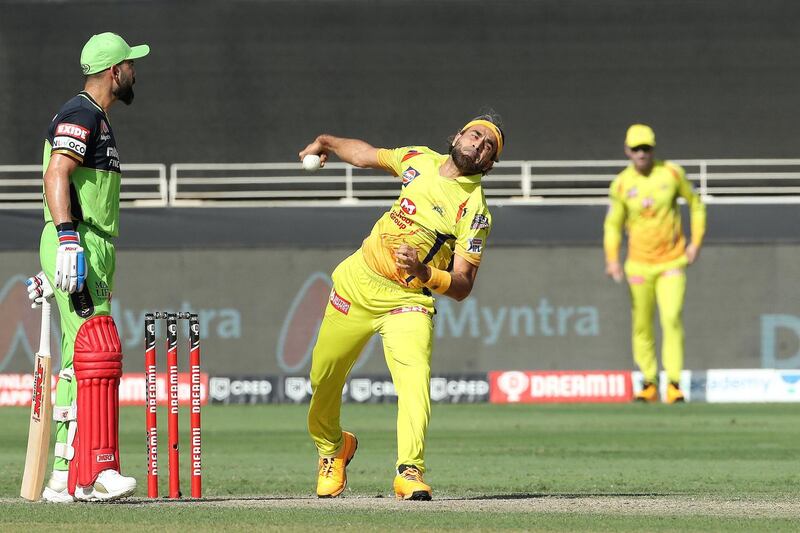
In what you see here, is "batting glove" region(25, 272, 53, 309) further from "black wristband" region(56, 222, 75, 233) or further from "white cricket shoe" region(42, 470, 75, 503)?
"white cricket shoe" region(42, 470, 75, 503)

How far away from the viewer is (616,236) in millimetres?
13797

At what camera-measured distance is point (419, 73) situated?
67.8 ft

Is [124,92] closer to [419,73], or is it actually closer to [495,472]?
[495,472]

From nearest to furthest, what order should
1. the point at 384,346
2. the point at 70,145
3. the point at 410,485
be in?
the point at 70,145 < the point at 410,485 < the point at 384,346

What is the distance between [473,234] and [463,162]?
32cm

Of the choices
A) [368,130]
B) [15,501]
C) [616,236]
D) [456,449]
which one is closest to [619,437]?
[456,449]

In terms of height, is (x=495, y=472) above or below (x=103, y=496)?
below

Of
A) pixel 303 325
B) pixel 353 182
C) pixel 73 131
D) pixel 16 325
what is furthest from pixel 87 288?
pixel 353 182

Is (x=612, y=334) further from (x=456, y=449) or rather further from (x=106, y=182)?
(x=106, y=182)

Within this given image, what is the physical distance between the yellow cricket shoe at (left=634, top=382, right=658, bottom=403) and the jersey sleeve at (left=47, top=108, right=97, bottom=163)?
811cm

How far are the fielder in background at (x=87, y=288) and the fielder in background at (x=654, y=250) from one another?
7386 millimetres

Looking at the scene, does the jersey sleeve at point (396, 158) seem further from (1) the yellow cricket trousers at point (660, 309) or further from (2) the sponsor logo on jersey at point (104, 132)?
(1) the yellow cricket trousers at point (660, 309)

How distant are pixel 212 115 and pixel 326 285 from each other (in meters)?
5.17

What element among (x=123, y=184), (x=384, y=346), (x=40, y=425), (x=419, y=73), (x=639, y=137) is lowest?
(x=40, y=425)
